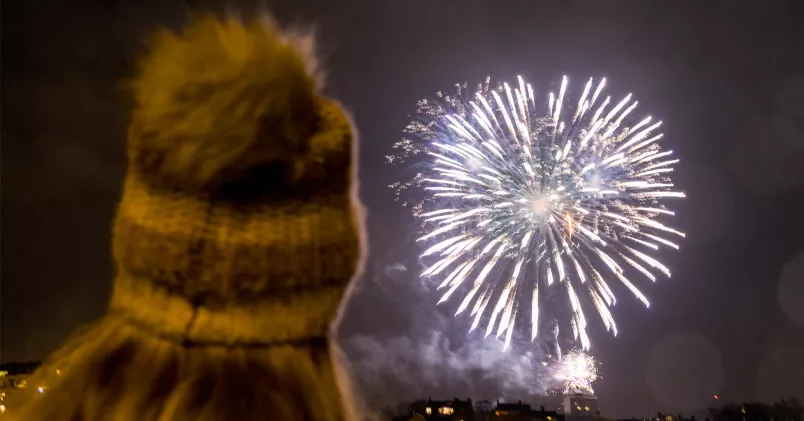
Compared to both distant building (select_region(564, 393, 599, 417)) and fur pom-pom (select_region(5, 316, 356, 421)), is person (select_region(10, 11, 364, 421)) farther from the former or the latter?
distant building (select_region(564, 393, 599, 417))

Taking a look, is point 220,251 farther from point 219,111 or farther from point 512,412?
point 512,412

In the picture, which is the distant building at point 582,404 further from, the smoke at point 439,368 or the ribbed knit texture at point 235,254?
the ribbed knit texture at point 235,254

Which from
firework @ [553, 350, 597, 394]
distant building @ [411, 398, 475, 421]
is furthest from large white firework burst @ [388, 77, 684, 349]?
firework @ [553, 350, 597, 394]

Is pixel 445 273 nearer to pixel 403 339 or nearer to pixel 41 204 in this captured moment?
pixel 403 339

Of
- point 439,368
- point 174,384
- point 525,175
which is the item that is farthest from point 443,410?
point 174,384

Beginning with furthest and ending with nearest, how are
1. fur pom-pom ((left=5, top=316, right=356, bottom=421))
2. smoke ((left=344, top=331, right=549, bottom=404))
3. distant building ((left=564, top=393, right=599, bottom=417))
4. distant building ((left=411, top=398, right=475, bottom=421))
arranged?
distant building ((left=564, top=393, right=599, bottom=417))
distant building ((left=411, top=398, right=475, bottom=421))
smoke ((left=344, top=331, right=549, bottom=404))
fur pom-pom ((left=5, top=316, right=356, bottom=421))

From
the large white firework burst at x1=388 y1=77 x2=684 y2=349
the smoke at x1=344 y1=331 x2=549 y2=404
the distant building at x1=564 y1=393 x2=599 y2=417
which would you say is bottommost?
the distant building at x1=564 y1=393 x2=599 y2=417
